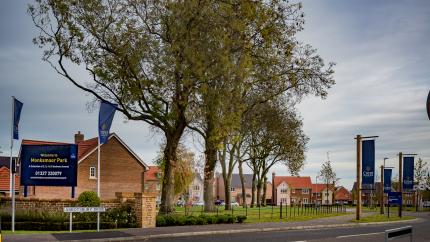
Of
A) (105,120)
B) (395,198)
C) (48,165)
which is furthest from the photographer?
(395,198)

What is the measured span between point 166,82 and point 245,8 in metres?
5.75

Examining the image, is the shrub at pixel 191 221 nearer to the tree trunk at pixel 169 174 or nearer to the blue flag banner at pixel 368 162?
the tree trunk at pixel 169 174

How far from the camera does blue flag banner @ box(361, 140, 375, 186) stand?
34.5m

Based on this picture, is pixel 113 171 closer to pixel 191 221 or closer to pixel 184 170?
pixel 184 170

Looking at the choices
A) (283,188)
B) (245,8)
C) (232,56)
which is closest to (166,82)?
(232,56)

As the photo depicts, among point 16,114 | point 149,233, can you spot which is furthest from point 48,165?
point 149,233

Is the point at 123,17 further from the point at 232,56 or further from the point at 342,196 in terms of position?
the point at 342,196

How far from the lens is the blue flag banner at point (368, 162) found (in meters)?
34.5

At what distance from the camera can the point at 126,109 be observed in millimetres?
32094

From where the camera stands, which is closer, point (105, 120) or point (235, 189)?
point (105, 120)

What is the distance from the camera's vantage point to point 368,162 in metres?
34.6

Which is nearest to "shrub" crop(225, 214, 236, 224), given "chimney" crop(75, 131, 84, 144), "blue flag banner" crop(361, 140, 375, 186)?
"blue flag banner" crop(361, 140, 375, 186)

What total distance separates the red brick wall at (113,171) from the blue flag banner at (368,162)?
110 ft

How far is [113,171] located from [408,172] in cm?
3207
